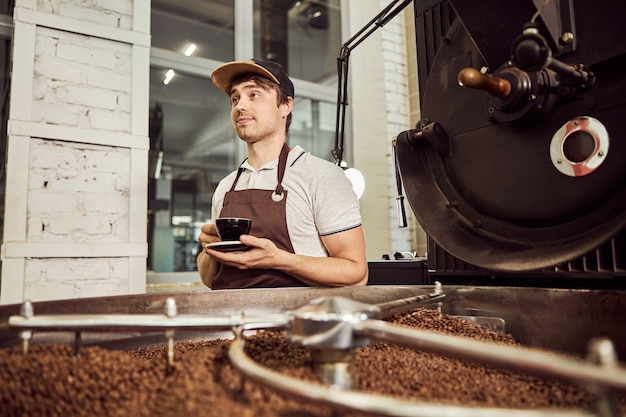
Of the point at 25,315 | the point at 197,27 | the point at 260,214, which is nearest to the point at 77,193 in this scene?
the point at 260,214

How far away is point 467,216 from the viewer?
1025mm

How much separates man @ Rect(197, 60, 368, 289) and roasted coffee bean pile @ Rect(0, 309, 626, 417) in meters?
0.65

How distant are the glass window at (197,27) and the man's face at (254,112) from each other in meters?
1.78

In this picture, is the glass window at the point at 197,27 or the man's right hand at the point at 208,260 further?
the glass window at the point at 197,27

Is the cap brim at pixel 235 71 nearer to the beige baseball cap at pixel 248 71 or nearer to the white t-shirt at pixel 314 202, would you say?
the beige baseball cap at pixel 248 71

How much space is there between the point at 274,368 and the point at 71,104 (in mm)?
2290

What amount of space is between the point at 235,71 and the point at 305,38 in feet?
8.75

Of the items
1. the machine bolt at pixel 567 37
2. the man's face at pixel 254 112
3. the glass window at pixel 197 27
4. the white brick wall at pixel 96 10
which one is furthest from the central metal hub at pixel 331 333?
the glass window at pixel 197 27

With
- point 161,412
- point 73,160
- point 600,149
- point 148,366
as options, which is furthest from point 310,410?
point 73,160

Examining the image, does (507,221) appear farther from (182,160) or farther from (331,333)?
(182,160)

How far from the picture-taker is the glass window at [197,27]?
3.38 metres

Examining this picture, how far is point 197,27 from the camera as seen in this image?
3609mm

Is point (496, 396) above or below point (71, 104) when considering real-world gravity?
below

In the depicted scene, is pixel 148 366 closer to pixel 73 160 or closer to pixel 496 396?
pixel 496 396
